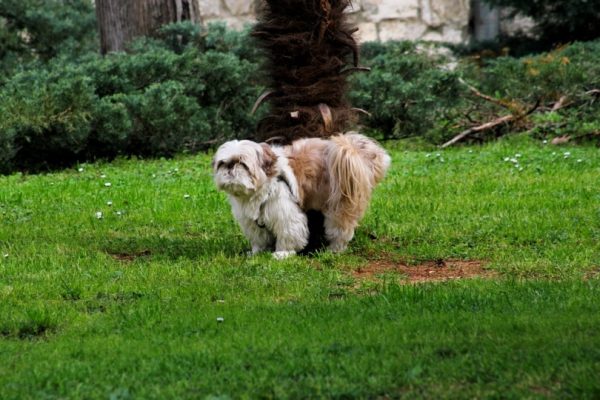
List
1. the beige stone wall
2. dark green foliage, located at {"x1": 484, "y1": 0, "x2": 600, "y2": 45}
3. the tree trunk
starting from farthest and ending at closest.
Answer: the beige stone wall → dark green foliage, located at {"x1": 484, "y1": 0, "x2": 600, "y2": 45} → the tree trunk

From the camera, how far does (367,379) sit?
5.25 m

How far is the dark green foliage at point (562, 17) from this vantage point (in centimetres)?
1917

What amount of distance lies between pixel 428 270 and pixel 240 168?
1588 mm

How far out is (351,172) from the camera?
8398 mm

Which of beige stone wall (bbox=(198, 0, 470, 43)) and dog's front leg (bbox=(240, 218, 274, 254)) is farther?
beige stone wall (bbox=(198, 0, 470, 43))

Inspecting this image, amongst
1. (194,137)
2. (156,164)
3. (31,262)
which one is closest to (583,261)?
(31,262)

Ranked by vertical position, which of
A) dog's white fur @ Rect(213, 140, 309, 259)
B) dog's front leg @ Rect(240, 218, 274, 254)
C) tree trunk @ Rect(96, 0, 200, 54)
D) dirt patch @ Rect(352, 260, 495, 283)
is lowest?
dirt patch @ Rect(352, 260, 495, 283)

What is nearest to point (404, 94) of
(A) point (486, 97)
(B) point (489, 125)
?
(A) point (486, 97)

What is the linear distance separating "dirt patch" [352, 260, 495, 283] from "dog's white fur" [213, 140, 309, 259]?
0.63 metres

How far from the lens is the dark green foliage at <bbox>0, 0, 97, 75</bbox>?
63.7 feet

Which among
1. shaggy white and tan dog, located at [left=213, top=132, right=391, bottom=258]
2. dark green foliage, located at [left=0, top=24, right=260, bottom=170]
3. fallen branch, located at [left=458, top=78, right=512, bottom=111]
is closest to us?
shaggy white and tan dog, located at [left=213, top=132, right=391, bottom=258]

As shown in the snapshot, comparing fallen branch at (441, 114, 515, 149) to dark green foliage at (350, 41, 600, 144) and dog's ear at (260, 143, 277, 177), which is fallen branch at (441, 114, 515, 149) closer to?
dark green foliage at (350, 41, 600, 144)

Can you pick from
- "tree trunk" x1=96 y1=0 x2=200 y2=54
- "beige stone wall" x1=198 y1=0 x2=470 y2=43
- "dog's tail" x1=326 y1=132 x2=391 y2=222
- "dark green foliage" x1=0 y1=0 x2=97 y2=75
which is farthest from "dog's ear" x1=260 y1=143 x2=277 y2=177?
"beige stone wall" x1=198 y1=0 x2=470 y2=43

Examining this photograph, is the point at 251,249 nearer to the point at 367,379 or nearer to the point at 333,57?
the point at 333,57
